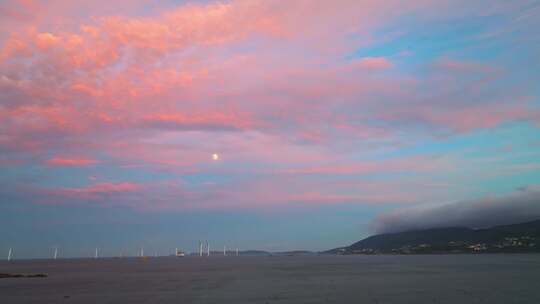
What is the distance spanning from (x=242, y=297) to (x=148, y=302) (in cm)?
1433

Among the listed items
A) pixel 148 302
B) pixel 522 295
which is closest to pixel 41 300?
pixel 148 302

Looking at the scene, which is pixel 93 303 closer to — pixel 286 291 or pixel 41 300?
pixel 41 300

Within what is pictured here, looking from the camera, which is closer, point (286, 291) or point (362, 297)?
point (362, 297)

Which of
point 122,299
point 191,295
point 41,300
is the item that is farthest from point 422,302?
point 41,300

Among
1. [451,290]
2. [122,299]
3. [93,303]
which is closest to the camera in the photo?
[93,303]

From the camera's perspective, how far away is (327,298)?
232 ft

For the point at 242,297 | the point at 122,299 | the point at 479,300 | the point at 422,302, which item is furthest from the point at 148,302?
the point at 479,300

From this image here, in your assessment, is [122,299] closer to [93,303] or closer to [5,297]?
[93,303]

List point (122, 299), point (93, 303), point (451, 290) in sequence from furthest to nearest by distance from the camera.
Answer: point (451, 290)
point (122, 299)
point (93, 303)

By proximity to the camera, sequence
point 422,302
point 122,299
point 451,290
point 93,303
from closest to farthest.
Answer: point 422,302 → point 93,303 → point 122,299 → point 451,290

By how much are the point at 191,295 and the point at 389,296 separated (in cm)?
3240

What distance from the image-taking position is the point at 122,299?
74875mm

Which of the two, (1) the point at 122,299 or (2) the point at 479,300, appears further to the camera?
(1) the point at 122,299

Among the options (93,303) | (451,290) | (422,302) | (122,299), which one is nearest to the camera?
(422,302)
